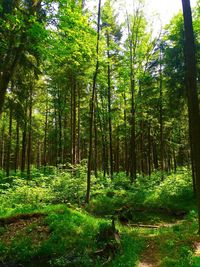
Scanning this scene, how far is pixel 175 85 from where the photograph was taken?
2012cm

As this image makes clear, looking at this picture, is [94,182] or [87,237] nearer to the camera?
[87,237]

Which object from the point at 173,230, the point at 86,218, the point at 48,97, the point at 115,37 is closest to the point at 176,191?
the point at 173,230

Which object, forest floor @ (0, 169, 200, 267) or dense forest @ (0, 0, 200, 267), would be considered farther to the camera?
dense forest @ (0, 0, 200, 267)

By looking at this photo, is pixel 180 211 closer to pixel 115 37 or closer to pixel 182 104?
pixel 182 104

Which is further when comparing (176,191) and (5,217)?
(176,191)

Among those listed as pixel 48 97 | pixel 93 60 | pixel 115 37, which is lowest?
pixel 93 60

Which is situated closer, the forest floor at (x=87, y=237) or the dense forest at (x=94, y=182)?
the forest floor at (x=87, y=237)

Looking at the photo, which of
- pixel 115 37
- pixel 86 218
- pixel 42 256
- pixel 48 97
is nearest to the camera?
pixel 42 256

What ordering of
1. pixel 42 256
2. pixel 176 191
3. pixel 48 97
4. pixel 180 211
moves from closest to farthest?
pixel 42 256
pixel 180 211
pixel 176 191
pixel 48 97

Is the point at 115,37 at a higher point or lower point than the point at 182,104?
higher

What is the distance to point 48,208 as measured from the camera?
1331 cm

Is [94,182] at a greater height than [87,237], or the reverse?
[94,182]

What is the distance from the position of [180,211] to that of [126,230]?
5642 mm

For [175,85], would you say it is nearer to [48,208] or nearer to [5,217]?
[48,208]
